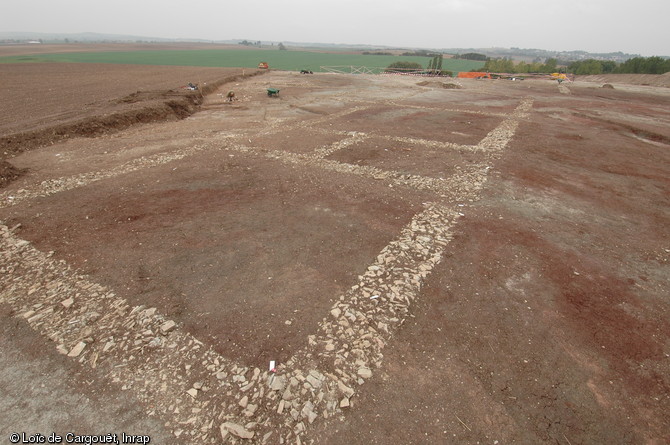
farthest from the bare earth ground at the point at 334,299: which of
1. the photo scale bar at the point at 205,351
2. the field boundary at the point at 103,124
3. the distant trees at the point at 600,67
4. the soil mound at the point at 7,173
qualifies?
the distant trees at the point at 600,67

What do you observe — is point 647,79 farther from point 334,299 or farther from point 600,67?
point 334,299

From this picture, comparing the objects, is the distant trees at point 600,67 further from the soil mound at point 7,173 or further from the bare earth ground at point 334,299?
the soil mound at point 7,173

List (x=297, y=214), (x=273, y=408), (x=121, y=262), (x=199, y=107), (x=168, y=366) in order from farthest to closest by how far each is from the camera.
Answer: (x=199, y=107) < (x=297, y=214) < (x=121, y=262) < (x=168, y=366) < (x=273, y=408)

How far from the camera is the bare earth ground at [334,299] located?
4148mm

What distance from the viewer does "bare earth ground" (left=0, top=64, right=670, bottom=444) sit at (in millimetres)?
4148

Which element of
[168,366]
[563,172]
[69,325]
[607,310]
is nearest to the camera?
[168,366]

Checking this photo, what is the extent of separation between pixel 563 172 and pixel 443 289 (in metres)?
9.51

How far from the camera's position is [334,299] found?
5926 millimetres

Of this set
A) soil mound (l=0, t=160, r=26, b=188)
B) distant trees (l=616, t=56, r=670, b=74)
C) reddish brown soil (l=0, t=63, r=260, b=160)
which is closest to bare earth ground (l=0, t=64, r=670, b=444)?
soil mound (l=0, t=160, r=26, b=188)

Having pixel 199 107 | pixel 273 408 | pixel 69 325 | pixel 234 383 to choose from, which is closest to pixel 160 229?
pixel 69 325

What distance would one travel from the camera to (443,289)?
6.21 metres

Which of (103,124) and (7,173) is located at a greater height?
(103,124)

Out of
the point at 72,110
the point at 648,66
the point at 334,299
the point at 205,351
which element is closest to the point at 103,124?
the point at 72,110

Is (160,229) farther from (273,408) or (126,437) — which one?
(273,408)
